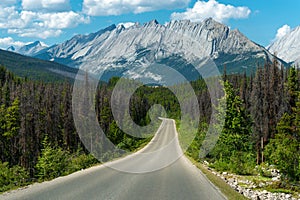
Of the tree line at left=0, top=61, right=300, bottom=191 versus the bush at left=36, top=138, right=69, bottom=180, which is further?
the tree line at left=0, top=61, right=300, bottom=191

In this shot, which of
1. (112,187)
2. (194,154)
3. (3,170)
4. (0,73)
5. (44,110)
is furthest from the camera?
(0,73)

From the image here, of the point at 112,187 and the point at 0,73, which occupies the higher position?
the point at 0,73

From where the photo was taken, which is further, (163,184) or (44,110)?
(44,110)

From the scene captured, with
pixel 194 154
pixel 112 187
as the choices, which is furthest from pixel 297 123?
pixel 112 187

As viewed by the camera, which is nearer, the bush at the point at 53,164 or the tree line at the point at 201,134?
the bush at the point at 53,164

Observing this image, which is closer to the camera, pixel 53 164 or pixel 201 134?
pixel 53 164

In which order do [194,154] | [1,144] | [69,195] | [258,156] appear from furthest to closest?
[1,144]
[258,156]
[194,154]
[69,195]

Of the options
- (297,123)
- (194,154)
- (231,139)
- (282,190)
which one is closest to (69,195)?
(282,190)

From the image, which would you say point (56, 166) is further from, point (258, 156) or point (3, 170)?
point (258, 156)

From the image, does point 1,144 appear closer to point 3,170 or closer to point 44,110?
point 44,110

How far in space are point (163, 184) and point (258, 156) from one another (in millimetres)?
33753

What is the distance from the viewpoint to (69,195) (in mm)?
12383

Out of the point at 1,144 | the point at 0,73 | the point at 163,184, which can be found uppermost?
the point at 0,73

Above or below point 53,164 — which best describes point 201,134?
above
